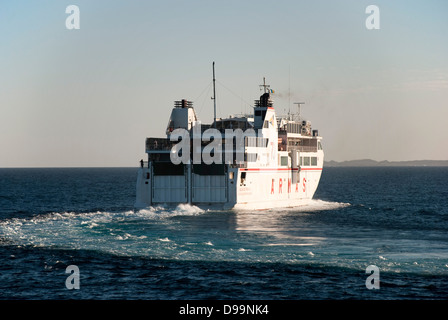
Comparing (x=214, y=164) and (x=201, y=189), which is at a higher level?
(x=214, y=164)

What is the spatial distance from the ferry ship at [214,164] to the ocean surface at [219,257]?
3.61 m

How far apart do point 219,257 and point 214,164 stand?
2423 cm

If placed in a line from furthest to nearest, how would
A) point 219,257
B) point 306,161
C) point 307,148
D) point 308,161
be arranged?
point 307,148
point 308,161
point 306,161
point 219,257

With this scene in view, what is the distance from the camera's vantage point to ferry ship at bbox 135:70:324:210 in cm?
5994

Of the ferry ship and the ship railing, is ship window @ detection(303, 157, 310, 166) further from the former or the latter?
the ferry ship

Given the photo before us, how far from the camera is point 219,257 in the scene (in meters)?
36.4

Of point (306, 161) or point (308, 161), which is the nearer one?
point (306, 161)

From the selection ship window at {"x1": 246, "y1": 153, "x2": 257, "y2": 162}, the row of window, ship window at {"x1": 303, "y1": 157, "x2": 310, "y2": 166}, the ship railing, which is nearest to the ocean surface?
ship window at {"x1": 246, "y1": 153, "x2": 257, "y2": 162}

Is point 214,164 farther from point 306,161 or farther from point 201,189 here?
point 306,161

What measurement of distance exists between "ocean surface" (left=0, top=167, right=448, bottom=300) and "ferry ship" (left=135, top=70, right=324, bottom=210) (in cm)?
361

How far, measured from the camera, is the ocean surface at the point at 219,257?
2905 centimetres

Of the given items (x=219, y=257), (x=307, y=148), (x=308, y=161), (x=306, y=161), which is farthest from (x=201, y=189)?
(x=219, y=257)

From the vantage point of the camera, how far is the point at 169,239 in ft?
139

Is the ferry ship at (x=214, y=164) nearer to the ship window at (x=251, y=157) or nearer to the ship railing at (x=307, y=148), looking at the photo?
the ship window at (x=251, y=157)
